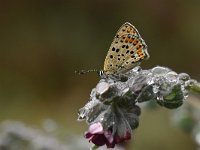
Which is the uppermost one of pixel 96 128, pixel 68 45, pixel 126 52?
pixel 68 45

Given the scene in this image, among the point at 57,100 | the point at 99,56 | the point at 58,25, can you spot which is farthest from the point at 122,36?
the point at 58,25

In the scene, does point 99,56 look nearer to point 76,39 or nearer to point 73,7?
point 76,39

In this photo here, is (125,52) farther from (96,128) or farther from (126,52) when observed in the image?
(96,128)

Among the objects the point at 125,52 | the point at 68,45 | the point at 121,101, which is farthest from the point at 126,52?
the point at 68,45

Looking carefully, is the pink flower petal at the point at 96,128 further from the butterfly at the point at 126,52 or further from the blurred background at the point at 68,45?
the blurred background at the point at 68,45

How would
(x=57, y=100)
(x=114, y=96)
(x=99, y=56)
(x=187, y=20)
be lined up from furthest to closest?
(x=187, y=20) < (x=99, y=56) < (x=57, y=100) < (x=114, y=96)
